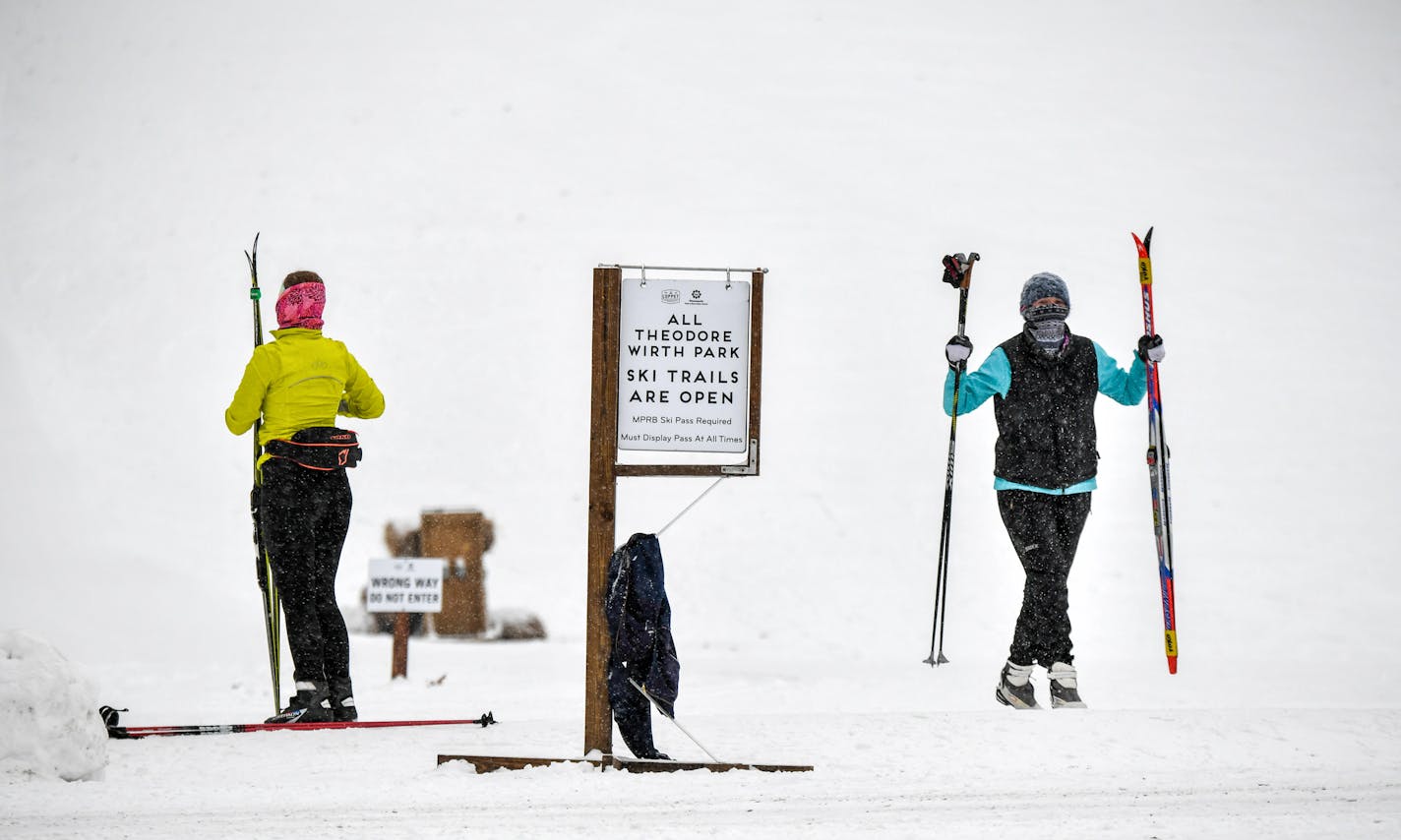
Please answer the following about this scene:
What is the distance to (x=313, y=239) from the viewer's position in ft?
46.9

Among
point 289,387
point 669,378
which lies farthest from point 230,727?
point 669,378

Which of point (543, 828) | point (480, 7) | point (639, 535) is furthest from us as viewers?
point (480, 7)

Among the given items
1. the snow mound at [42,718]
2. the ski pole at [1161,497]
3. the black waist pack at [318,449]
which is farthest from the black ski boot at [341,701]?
the ski pole at [1161,497]

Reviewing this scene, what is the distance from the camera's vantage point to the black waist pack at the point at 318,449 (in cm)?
483

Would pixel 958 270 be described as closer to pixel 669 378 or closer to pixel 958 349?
pixel 958 349

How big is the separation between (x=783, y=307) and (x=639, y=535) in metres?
9.71

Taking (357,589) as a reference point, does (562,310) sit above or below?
above

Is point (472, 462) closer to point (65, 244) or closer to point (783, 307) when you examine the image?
point (783, 307)

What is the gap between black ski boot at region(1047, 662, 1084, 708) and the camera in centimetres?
521

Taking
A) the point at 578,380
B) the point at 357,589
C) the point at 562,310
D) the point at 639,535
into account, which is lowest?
the point at 357,589

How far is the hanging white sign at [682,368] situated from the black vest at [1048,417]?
1.66 m

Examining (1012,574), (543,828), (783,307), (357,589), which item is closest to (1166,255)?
(783,307)

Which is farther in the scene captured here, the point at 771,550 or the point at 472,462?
the point at 472,462

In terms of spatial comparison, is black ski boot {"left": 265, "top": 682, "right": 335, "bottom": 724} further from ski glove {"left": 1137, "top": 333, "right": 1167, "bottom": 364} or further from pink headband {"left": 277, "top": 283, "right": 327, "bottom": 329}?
ski glove {"left": 1137, "top": 333, "right": 1167, "bottom": 364}
